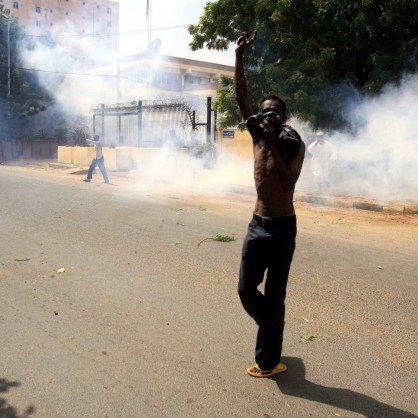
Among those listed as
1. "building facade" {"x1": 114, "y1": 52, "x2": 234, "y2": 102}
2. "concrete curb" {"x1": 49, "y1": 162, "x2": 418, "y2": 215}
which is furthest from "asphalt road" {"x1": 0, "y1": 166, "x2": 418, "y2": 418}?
"building facade" {"x1": 114, "y1": 52, "x2": 234, "y2": 102}

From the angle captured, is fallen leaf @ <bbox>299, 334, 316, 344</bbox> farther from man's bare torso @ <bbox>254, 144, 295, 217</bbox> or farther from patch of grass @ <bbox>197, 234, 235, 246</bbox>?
patch of grass @ <bbox>197, 234, 235, 246</bbox>

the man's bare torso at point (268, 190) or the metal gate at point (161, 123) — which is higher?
the metal gate at point (161, 123)

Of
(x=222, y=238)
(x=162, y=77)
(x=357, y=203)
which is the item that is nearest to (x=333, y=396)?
(x=222, y=238)

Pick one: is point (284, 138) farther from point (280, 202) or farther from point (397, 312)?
point (397, 312)

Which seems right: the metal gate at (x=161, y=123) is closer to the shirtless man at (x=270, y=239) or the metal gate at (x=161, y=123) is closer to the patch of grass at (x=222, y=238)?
the patch of grass at (x=222, y=238)

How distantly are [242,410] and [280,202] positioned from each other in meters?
1.18

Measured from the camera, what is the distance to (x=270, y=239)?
282cm

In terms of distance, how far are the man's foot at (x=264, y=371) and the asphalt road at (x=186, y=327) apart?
4cm

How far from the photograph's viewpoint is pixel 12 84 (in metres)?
26.1

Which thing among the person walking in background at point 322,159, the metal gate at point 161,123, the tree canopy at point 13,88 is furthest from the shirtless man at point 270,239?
the tree canopy at point 13,88

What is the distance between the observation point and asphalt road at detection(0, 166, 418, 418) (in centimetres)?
270

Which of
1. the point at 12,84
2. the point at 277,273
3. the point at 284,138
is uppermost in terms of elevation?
the point at 12,84

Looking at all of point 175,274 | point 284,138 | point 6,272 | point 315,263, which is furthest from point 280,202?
point 6,272

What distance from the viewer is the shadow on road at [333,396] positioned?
2600 mm
